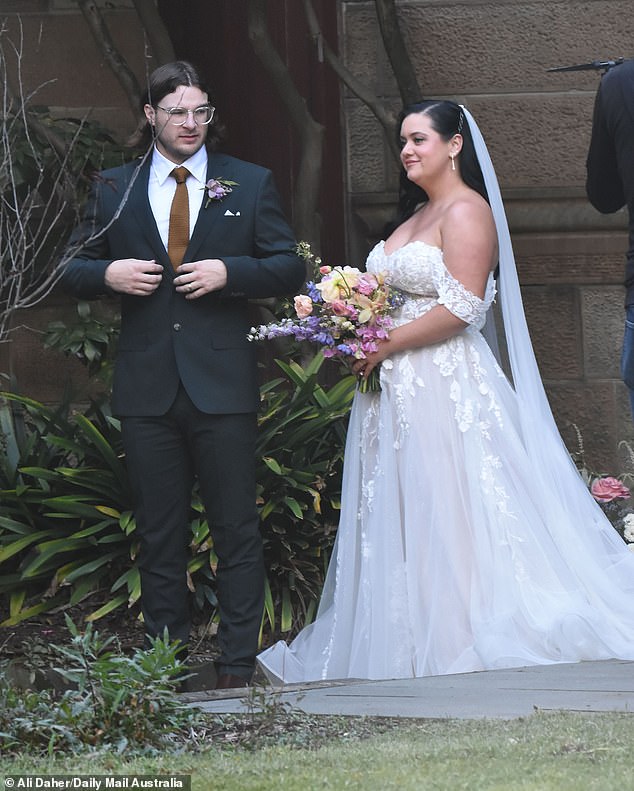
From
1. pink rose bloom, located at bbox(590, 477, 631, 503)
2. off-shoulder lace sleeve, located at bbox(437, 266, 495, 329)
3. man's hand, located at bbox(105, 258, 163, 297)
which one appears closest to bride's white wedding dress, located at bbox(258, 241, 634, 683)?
off-shoulder lace sleeve, located at bbox(437, 266, 495, 329)

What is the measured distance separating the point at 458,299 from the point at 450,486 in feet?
2.43

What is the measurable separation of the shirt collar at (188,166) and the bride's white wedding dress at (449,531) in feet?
2.76

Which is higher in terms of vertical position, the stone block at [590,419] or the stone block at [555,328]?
the stone block at [555,328]

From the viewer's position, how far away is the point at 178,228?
18.1 ft

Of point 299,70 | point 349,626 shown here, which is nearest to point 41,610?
point 349,626

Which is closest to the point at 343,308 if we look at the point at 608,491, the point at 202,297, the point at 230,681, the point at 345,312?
the point at 345,312

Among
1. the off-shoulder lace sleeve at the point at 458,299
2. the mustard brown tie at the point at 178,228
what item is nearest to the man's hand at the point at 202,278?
the mustard brown tie at the point at 178,228

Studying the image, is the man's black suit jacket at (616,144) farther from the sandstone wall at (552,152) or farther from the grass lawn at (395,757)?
the sandstone wall at (552,152)

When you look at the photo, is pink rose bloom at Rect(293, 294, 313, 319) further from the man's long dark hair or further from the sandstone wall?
the sandstone wall

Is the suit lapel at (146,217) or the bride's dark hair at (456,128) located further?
the bride's dark hair at (456,128)

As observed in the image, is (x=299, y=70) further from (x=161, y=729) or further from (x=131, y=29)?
(x=161, y=729)

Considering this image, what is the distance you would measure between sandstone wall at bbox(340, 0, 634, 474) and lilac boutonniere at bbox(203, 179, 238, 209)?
3016 mm

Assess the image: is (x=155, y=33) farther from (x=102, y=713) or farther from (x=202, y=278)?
(x=102, y=713)

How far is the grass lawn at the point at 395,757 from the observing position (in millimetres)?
3410
